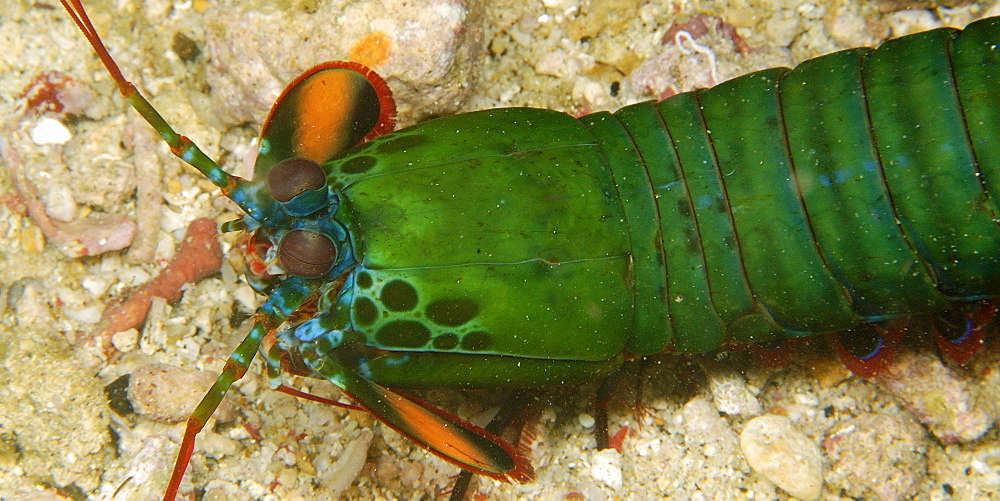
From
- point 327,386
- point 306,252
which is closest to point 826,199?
point 306,252

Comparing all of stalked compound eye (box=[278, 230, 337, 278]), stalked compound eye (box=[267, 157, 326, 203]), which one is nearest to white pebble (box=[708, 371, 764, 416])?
stalked compound eye (box=[278, 230, 337, 278])

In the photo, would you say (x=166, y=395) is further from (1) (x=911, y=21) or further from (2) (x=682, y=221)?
(1) (x=911, y=21)

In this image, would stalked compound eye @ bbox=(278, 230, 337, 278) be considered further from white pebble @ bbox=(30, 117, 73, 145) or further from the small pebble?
white pebble @ bbox=(30, 117, 73, 145)

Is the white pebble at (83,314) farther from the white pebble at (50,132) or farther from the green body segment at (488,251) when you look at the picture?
the green body segment at (488,251)

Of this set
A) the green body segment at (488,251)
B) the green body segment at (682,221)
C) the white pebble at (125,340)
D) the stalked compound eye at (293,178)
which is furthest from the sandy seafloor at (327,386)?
the stalked compound eye at (293,178)

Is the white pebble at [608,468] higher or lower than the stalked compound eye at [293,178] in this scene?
lower

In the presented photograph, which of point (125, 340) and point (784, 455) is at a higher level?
point (125, 340)

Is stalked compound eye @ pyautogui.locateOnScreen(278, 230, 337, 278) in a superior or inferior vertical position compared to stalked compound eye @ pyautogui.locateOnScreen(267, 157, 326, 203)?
inferior
